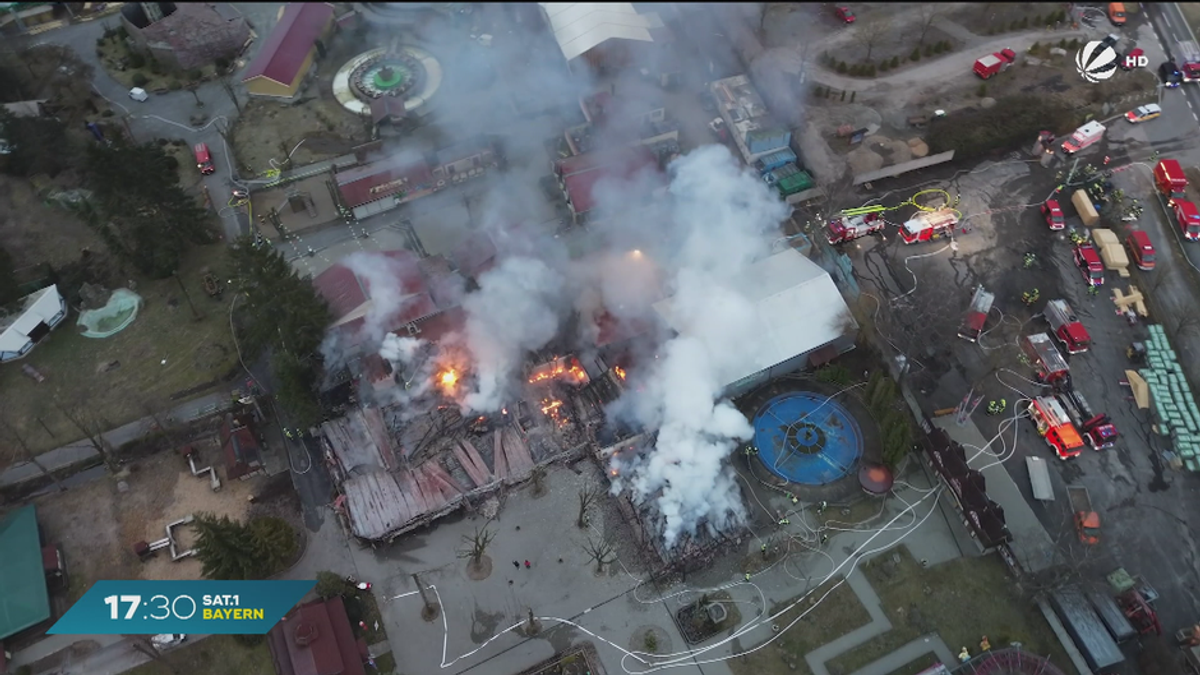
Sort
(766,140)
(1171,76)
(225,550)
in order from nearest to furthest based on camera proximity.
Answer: (225,550)
(766,140)
(1171,76)

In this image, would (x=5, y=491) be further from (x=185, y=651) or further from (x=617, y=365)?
(x=617, y=365)

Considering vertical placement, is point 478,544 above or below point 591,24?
below

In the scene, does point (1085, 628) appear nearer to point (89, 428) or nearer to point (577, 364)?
point (577, 364)

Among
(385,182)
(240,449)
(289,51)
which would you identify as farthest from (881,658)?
(289,51)

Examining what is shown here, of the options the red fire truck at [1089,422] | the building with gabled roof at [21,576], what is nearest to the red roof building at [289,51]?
the building with gabled roof at [21,576]

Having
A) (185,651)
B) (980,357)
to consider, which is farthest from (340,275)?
(980,357)

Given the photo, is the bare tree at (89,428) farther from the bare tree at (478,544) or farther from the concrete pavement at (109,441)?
the bare tree at (478,544)
